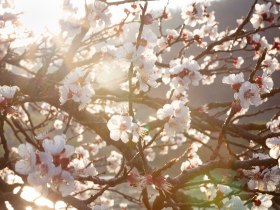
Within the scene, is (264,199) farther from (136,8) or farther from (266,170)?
(136,8)

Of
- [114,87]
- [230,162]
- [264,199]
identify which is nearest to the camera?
[230,162]

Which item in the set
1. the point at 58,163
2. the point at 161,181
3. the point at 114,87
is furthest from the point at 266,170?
the point at 114,87

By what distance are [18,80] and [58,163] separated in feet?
7.38

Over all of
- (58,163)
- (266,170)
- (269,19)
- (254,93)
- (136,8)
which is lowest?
(58,163)

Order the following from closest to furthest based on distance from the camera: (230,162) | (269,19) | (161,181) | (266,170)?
(161,181) → (230,162) → (266,170) → (269,19)

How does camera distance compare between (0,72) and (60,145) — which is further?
(0,72)

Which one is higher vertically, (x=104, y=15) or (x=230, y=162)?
(x=104, y=15)

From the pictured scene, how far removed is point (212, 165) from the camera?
212cm

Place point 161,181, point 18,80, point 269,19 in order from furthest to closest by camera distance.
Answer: point 269,19
point 18,80
point 161,181

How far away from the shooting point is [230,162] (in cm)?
207

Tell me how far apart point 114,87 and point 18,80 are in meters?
0.97

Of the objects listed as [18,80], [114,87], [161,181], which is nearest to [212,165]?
[161,181]

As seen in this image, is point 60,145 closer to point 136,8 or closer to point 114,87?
point 114,87

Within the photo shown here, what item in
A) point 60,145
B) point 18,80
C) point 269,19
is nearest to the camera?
point 60,145
